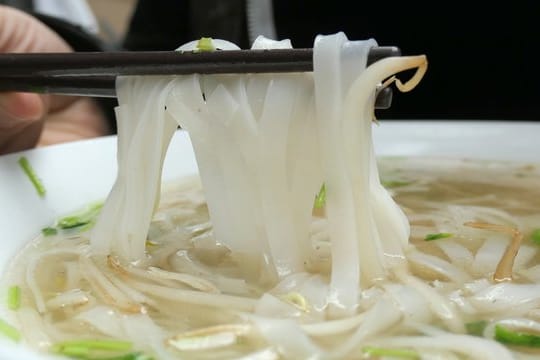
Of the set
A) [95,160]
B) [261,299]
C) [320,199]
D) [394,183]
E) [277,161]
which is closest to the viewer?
[261,299]

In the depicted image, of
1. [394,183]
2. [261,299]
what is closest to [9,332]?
[261,299]

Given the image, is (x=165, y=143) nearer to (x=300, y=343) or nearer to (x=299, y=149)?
(x=299, y=149)

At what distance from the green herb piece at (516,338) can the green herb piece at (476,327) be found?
0.03 meters

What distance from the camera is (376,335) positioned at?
98cm

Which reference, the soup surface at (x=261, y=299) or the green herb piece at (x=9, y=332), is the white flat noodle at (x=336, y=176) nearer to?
the soup surface at (x=261, y=299)

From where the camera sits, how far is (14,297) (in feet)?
3.66

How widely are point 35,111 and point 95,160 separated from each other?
0.20 meters

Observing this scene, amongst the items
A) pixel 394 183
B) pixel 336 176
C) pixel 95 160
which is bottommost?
pixel 394 183

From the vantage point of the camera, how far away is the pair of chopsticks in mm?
1104

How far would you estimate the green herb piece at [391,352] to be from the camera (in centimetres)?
90

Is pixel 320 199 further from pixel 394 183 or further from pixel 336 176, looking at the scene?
pixel 394 183

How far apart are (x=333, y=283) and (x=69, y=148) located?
0.94 m

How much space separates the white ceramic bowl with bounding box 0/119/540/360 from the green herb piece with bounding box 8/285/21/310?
0.01 m

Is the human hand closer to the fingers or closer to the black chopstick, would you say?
the fingers
